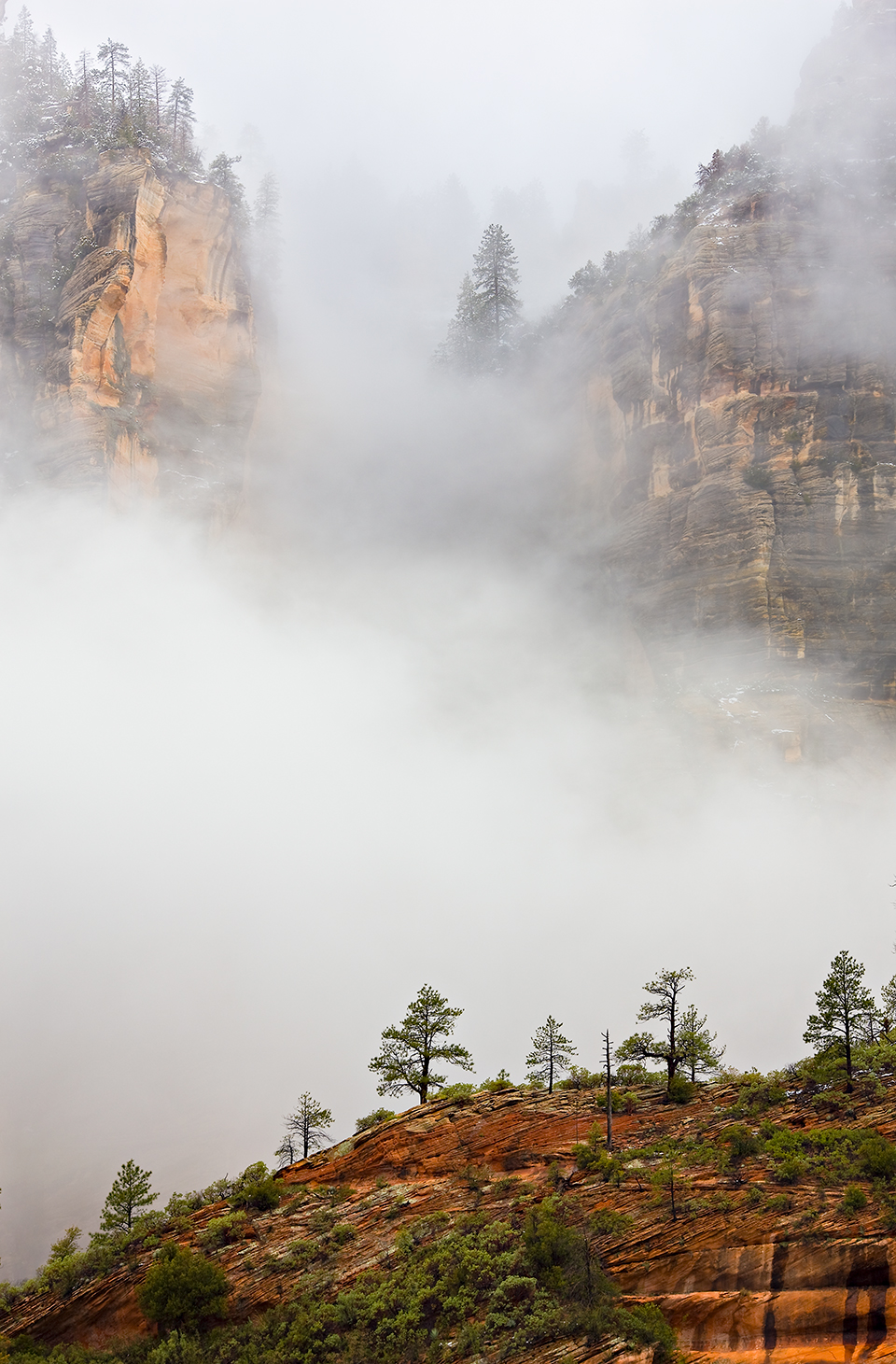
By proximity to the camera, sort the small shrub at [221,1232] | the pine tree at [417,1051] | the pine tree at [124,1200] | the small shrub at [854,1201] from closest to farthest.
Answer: the small shrub at [854,1201], the small shrub at [221,1232], the pine tree at [124,1200], the pine tree at [417,1051]

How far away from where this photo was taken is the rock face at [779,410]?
7681cm

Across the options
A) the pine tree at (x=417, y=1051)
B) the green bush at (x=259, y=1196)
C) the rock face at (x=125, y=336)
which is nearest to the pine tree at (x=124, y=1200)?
the green bush at (x=259, y=1196)

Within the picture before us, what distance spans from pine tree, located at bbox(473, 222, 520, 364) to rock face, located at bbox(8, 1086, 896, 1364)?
103392 mm

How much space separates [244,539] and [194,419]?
622 inches

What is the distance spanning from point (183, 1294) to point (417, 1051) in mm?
16117

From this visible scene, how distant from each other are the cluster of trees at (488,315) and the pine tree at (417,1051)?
94297mm

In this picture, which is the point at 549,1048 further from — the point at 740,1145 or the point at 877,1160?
the point at 877,1160

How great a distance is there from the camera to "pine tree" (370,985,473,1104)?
137ft

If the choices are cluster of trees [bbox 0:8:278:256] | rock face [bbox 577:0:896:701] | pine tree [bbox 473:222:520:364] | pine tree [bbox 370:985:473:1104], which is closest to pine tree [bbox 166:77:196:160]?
cluster of trees [bbox 0:8:278:256]

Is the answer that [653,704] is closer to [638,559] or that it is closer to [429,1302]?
[638,559]

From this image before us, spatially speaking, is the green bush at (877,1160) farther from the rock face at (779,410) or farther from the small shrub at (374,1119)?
the rock face at (779,410)

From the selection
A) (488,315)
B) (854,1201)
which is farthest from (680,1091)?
(488,315)

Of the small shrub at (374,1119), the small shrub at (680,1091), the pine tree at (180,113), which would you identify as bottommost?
the small shrub at (374,1119)

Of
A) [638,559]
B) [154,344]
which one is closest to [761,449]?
[638,559]
